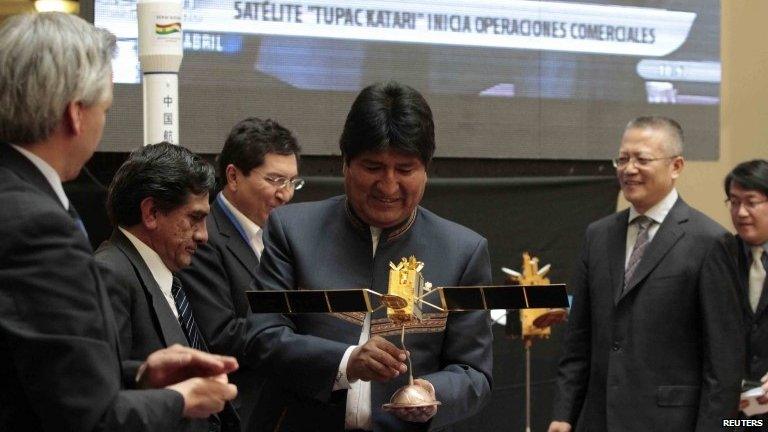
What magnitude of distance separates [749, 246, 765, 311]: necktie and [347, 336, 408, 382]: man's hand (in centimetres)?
236

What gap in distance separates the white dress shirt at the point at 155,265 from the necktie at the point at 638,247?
1763 mm

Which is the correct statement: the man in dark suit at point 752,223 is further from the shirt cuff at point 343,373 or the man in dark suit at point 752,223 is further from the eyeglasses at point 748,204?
the shirt cuff at point 343,373

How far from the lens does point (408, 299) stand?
7.36ft

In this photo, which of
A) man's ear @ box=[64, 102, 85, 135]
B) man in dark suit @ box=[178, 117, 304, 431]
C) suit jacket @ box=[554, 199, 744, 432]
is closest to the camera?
man's ear @ box=[64, 102, 85, 135]

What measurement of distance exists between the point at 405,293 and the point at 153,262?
2.18ft

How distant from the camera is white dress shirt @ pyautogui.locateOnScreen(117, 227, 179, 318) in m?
2.62

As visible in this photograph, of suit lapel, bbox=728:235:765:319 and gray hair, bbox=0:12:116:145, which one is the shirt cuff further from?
suit lapel, bbox=728:235:765:319

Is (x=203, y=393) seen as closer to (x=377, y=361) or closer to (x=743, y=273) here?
(x=377, y=361)

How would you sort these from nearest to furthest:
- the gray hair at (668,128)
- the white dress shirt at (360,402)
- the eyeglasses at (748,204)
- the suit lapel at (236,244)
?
the white dress shirt at (360,402), the suit lapel at (236,244), the gray hair at (668,128), the eyeglasses at (748,204)

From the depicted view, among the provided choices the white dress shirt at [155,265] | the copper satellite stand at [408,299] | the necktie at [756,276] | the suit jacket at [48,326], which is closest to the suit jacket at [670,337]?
the necktie at [756,276]

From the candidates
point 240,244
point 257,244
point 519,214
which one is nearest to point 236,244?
point 240,244

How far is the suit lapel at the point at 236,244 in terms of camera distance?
346cm

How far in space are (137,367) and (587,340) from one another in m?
2.35

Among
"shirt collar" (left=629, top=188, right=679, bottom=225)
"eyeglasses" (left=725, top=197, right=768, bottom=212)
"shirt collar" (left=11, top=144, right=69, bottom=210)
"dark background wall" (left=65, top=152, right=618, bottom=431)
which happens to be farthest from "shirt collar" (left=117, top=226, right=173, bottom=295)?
"dark background wall" (left=65, top=152, right=618, bottom=431)
